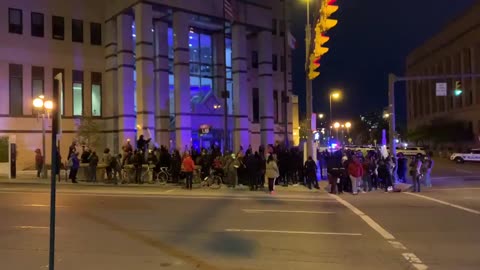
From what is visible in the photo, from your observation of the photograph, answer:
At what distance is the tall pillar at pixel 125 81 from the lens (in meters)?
41.2

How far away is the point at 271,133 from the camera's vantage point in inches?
1967

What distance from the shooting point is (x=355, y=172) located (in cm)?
2292

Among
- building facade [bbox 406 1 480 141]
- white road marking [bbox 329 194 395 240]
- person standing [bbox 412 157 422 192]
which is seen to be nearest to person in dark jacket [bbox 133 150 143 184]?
white road marking [bbox 329 194 395 240]

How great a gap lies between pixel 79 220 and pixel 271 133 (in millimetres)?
36954

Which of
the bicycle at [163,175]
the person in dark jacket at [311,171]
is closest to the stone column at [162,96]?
the bicycle at [163,175]

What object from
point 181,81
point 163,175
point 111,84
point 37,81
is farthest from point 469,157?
point 37,81

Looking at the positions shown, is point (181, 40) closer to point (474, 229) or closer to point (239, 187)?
point (239, 187)

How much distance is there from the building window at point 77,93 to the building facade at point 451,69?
1703 inches

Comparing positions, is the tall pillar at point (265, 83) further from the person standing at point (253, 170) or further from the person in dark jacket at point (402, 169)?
the person standing at point (253, 170)

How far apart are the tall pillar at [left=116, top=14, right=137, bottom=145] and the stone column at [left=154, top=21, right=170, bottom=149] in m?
2.01

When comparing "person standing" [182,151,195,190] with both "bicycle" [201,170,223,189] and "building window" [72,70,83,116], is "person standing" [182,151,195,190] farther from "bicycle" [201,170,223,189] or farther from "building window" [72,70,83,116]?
"building window" [72,70,83,116]

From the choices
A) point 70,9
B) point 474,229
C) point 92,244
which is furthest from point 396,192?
point 70,9

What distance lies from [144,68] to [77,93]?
300 inches

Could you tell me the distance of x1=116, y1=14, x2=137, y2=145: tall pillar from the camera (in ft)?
135
